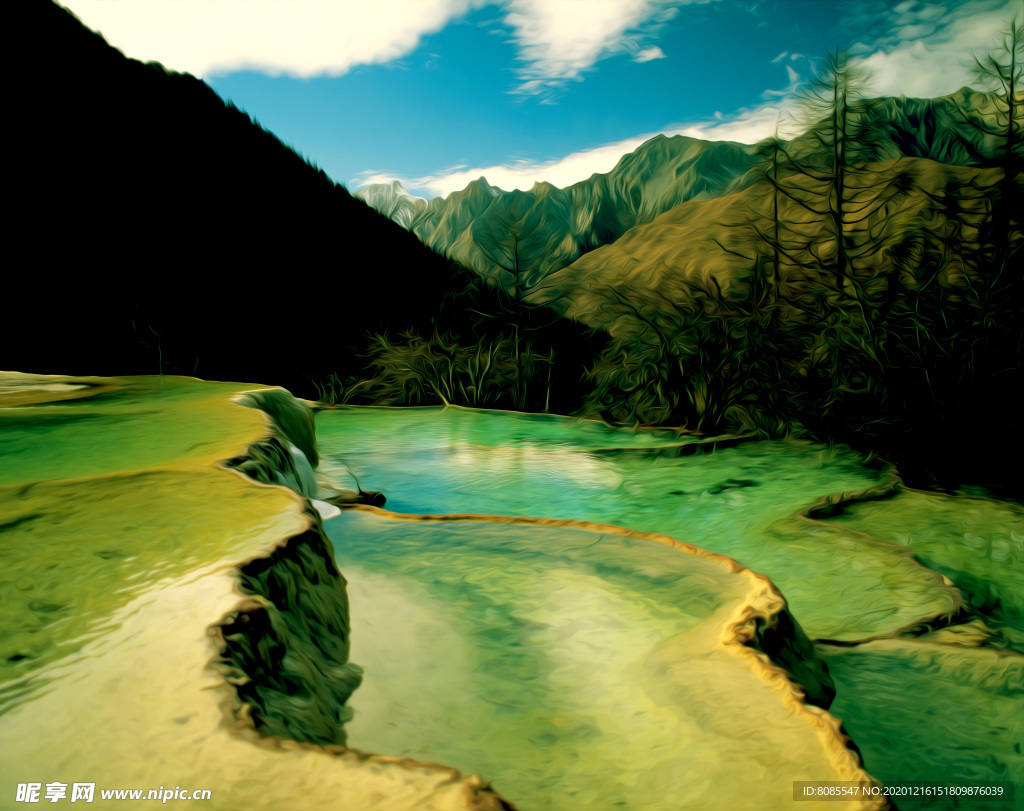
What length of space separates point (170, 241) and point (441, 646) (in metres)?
6.57

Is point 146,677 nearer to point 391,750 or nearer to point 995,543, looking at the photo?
point 391,750

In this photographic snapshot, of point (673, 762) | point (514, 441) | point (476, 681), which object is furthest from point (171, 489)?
point (514, 441)

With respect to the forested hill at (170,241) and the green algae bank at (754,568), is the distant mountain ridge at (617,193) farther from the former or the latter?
the green algae bank at (754,568)

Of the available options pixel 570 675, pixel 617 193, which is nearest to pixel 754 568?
pixel 570 675

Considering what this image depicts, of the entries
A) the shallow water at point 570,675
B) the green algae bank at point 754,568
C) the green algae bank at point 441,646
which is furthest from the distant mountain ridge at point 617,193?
the shallow water at point 570,675

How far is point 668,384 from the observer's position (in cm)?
409

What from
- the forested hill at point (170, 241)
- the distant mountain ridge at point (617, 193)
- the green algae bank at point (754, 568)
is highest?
the distant mountain ridge at point (617, 193)

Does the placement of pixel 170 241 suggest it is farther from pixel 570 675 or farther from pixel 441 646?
pixel 570 675

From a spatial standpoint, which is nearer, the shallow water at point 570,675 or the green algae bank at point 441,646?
the green algae bank at point 441,646

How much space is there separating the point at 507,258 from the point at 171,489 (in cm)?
618

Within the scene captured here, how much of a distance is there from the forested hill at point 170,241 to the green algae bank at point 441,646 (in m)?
4.05

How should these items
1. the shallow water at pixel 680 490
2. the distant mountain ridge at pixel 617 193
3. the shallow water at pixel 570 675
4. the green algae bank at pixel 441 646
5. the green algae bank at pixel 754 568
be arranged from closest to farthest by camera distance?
the green algae bank at pixel 441 646 < the shallow water at pixel 570 675 < the green algae bank at pixel 754 568 < the shallow water at pixel 680 490 < the distant mountain ridge at pixel 617 193

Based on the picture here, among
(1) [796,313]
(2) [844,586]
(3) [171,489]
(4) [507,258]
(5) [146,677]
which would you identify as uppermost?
(4) [507,258]

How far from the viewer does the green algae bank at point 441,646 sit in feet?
2.42
